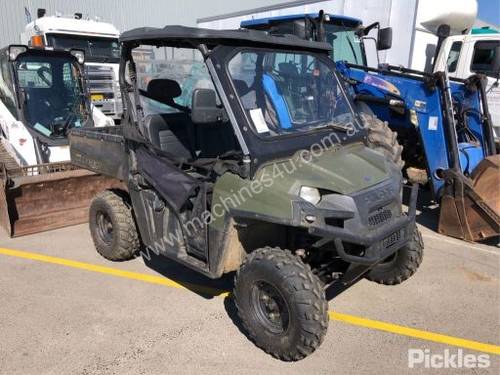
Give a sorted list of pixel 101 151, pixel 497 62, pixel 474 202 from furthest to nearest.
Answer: pixel 497 62, pixel 474 202, pixel 101 151

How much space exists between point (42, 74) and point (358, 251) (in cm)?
604

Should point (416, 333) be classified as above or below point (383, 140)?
below

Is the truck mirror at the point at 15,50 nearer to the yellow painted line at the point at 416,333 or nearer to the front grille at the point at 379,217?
the yellow painted line at the point at 416,333

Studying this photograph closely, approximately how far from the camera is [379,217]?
296 cm

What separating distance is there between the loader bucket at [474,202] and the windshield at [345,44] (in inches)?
113

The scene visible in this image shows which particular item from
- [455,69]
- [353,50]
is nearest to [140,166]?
[353,50]

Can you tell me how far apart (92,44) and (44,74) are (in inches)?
145

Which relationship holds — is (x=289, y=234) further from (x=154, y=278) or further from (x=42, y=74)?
(x=42, y=74)

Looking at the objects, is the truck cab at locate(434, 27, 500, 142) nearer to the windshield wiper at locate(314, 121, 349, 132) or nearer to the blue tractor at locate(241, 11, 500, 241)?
the blue tractor at locate(241, 11, 500, 241)

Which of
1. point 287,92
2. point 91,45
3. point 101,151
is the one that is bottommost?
point 101,151

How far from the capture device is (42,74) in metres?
6.96

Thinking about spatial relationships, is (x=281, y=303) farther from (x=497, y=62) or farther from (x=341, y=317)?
(x=497, y=62)

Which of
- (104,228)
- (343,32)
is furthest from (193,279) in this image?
(343,32)

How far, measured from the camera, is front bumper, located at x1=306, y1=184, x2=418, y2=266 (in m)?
2.72
